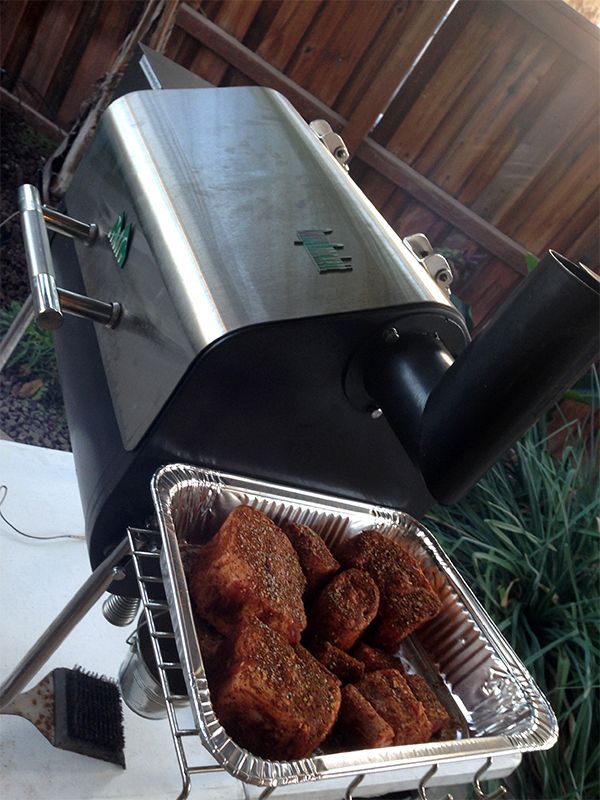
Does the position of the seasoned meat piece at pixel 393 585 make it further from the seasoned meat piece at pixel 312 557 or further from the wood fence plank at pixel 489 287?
the wood fence plank at pixel 489 287

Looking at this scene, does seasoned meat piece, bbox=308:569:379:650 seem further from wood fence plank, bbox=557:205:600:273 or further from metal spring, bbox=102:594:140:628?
wood fence plank, bbox=557:205:600:273

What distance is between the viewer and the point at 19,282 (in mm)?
2197

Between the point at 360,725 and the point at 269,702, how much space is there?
0.12 metres

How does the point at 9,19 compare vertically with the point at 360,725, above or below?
below

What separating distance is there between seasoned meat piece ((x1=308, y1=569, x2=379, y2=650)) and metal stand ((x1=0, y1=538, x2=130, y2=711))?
25 centimetres

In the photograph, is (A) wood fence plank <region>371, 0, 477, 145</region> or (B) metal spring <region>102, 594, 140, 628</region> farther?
(A) wood fence plank <region>371, 0, 477, 145</region>

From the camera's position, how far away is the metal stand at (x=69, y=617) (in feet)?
2.79

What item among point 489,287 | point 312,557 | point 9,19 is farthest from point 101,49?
point 312,557

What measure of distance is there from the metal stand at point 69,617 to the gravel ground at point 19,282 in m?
1.09

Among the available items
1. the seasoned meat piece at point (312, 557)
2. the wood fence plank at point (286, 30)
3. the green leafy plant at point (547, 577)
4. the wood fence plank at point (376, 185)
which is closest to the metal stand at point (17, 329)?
the seasoned meat piece at point (312, 557)

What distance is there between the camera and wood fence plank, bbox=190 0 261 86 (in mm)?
2523

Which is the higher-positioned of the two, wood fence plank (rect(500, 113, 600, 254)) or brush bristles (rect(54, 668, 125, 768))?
wood fence plank (rect(500, 113, 600, 254))

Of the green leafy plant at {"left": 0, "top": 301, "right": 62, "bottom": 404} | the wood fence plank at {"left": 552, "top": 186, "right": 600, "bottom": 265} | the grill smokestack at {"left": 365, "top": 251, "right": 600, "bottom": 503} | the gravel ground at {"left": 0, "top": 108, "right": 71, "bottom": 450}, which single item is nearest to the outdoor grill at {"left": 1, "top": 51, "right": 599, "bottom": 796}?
the grill smokestack at {"left": 365, "top": 251, "right": 600, "bottom": 503}

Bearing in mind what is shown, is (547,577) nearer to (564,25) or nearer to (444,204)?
(444,204)
